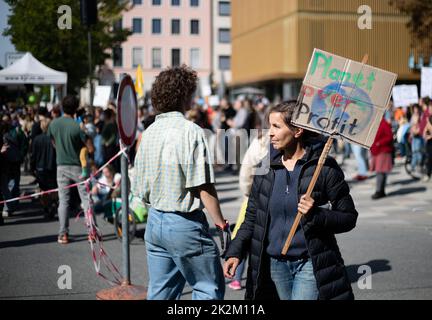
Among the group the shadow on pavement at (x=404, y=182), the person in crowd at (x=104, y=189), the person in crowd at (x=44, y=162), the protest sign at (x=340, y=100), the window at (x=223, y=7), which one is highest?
the window at (x=223, y=7)

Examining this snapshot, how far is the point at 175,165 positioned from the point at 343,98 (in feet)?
3.59

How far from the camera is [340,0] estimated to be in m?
56.2

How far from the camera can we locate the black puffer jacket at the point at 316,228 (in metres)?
4.13

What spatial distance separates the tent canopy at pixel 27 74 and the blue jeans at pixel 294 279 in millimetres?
14418

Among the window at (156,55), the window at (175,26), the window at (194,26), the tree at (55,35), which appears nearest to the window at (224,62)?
the window at (194,26)

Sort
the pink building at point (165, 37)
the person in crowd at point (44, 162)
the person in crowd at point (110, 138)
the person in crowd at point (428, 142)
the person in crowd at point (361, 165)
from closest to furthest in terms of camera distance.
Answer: the person in crowd at point (44, 162), the person in crowd at point (110, 138), the person in crowd at point (428, 142), the person in crowd at point (361, 165), the pink building at point (165, 37)

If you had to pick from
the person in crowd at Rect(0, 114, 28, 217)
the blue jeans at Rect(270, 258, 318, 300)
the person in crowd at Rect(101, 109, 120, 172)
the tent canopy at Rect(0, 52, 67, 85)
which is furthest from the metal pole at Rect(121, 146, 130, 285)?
the tent canopy at Rect(0, 52, 67, 85)

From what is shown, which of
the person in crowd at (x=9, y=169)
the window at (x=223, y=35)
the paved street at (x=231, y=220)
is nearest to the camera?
the paved street at (x=231, y=220)

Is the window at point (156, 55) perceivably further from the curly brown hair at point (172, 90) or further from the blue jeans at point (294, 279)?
the blue jeans at point (294, 279)

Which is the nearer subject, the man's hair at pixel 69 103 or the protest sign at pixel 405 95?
the man's hair at pixel 69 103

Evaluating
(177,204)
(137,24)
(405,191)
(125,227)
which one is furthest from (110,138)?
(137,24)

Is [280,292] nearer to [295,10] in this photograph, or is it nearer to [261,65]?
[295,10]

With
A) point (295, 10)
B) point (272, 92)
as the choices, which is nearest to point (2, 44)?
point (295, 10)

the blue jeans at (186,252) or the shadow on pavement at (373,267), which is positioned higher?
the blue jeans at (186,252)
